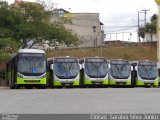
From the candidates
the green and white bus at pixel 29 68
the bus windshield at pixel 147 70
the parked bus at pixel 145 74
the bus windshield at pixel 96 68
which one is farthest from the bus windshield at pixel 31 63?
the bus windshield at pixel 147 70

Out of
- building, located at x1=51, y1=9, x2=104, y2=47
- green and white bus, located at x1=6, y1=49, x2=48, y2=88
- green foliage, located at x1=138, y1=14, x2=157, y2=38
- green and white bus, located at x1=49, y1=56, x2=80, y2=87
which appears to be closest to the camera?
green and white bus, located at x1=6, y1=49, x2=48, y2=88

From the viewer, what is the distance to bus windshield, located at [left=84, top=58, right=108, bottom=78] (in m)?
49.7

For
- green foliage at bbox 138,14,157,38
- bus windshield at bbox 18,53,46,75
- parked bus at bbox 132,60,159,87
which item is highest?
green foliage at bbox 138,14,157,38

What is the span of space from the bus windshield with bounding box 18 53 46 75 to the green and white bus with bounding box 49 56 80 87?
2.83 metres

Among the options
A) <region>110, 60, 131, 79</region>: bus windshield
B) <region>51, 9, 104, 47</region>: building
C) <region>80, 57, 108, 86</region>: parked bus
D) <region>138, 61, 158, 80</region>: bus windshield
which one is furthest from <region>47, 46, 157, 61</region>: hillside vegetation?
<region>80, 57, 108, 86</region>: parked bus

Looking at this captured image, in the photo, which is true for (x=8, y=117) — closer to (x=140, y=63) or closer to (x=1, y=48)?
(x=140, y=63)

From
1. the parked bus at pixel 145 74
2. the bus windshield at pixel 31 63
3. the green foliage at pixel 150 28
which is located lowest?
the parked bus at pixel 145 74

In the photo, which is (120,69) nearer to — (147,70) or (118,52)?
(147,70)

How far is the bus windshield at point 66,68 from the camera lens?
48.2 meters

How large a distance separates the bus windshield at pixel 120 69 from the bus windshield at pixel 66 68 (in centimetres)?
470

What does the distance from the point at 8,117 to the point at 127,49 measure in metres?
75.5

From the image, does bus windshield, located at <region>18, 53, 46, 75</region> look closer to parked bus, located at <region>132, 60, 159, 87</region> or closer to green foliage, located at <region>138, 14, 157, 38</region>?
parked bus, located at <region>132, 60, 159, 87</region>

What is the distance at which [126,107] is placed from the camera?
64.3 feet

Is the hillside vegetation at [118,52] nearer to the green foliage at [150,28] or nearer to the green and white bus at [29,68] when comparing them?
the green foliage at [150,28]
